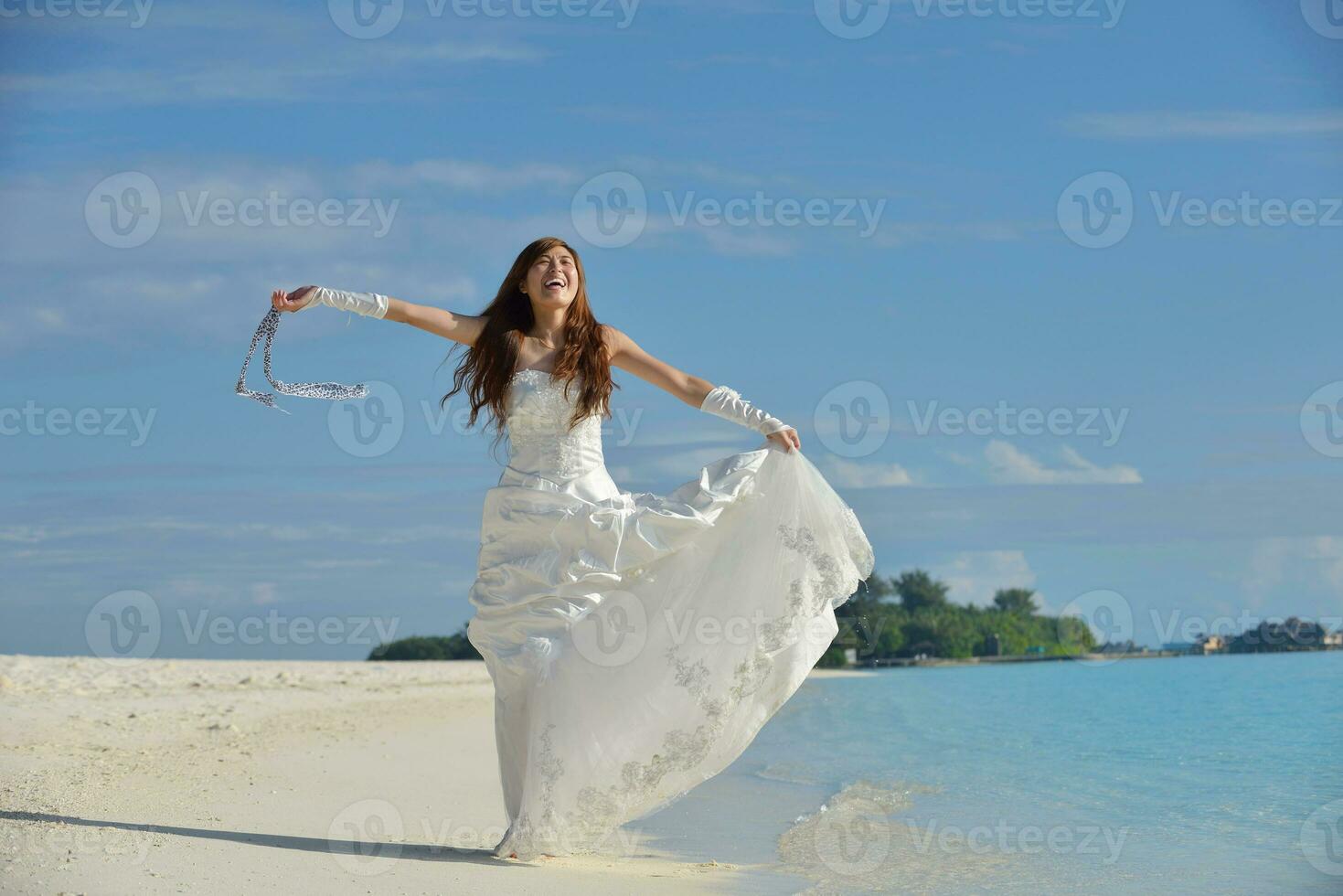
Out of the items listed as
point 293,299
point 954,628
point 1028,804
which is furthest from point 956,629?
point 293,299

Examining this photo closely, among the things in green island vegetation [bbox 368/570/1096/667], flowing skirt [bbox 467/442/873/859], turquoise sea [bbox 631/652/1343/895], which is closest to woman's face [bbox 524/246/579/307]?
flowing skirt [bbox 467/442/873/859]

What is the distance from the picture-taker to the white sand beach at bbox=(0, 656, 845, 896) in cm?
528

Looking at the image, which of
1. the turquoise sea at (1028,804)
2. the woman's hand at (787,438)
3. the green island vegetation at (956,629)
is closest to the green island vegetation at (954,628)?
the green island vegetation at (956,629)

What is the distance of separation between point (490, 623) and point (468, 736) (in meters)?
7.50

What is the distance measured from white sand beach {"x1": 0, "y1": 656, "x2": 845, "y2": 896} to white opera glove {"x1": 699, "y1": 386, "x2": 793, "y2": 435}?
2.29 meters

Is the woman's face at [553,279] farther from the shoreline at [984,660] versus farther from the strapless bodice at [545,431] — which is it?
the shoreline at [984,660]

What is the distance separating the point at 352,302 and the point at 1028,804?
24.7ft

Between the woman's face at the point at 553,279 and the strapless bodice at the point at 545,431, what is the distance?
0.41 meters

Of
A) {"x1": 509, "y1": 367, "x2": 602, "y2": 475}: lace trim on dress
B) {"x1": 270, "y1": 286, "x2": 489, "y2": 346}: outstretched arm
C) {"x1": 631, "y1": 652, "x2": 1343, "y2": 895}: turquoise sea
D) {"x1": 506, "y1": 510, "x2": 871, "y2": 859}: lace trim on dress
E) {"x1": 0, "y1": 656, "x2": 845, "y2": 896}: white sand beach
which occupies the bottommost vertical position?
{"x1": 631, "y1": 652, "x2": 1343, "y2": 895}: turquoise sea

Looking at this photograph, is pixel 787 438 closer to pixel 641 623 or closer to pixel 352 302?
pixel 641 623

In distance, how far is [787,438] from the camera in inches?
258

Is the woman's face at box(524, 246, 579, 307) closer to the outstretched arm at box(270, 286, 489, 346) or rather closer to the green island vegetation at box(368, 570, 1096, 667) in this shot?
the outstretched arm at box(270, 286, 489, 346)

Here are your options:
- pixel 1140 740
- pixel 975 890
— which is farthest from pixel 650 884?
pixel 1140 740

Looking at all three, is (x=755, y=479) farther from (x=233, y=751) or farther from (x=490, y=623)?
(x=233, y=751)
